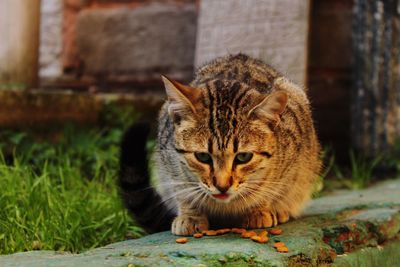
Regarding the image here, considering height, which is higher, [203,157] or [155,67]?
[155,67]

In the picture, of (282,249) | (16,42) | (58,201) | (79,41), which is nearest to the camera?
(282,249)

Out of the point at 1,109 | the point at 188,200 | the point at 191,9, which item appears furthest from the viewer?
the point at 191,9

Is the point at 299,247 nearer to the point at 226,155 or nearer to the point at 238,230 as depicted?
the point at 238,230

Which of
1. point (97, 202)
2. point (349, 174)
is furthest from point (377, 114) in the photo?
point (97, 202)

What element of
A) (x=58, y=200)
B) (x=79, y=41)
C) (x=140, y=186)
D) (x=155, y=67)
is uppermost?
(x=79, y=41)

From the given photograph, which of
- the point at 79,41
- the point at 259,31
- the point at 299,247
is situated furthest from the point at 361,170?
the point at 79,41

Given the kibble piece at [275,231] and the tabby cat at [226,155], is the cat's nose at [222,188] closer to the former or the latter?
the tabby cat at [226,155]

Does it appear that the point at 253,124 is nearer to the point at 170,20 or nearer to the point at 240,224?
the point at 240,224
